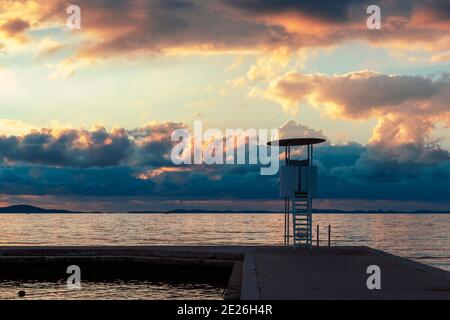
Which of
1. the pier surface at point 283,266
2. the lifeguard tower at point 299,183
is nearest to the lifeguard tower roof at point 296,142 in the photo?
the lifeguard tower at point 299,183

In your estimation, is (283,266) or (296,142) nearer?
(283,266)

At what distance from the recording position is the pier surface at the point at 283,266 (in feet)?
59.8

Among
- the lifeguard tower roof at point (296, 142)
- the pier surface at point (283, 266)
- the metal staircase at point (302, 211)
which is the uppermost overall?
the lifeguard tower roof at point (296, 142)

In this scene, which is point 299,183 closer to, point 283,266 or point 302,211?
point 302,211

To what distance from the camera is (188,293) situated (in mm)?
26859

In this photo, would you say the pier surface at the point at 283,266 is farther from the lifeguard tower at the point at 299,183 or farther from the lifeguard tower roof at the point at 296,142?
the lifeguard tower roof at the point at 296,142

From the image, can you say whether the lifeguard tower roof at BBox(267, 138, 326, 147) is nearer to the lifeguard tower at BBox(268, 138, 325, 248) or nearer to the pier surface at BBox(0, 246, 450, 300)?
the lifeguard tower at BBox(268, 138, 325, 248)

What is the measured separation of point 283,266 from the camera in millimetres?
25891

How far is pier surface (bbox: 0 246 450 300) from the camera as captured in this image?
717 inches

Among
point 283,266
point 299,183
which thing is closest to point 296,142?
point 299,183

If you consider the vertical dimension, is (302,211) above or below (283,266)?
above

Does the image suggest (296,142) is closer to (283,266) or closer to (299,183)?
(299,183)

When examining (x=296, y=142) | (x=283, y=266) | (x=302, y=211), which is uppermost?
(x=296, y=142)
